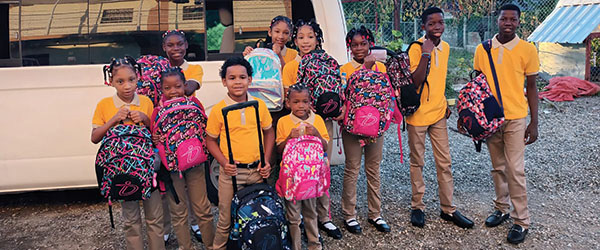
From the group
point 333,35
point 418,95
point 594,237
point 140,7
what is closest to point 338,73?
point 418,95

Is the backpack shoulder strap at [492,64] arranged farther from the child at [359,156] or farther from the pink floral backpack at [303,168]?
the pink floral backpack at [303,168]

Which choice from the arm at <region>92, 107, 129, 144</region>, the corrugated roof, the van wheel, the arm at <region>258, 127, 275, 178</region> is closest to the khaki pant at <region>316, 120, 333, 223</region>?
the arm at <region>258, 127, 275, 178</region>

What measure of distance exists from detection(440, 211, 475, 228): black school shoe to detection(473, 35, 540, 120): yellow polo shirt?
0.89 m

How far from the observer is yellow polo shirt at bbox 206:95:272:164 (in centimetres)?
325

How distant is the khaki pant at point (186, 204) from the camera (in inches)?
139

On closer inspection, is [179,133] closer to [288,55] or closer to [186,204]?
[186,204]

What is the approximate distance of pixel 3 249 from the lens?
398 centimetres

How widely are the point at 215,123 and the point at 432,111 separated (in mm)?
1738

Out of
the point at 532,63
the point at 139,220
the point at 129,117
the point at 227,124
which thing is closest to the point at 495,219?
the point at 532,63

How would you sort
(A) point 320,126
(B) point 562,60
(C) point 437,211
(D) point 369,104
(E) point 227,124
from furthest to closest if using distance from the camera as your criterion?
(B) point 562,60
(C) point 437,211
(D) point 369,104
(A) point 320,126
(E) point 227,124

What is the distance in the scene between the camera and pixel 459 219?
4.04 metres

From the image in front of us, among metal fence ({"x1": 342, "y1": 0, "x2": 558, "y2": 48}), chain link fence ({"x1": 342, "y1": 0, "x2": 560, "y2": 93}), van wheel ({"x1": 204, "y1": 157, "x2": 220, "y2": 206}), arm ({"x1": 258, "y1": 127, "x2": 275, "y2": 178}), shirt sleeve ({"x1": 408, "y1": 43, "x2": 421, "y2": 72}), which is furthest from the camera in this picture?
metal fence ({"x1": 342, "y1": 0, "x2": 558, "y2": 48})

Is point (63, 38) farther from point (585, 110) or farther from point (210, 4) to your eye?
point (585, 110)

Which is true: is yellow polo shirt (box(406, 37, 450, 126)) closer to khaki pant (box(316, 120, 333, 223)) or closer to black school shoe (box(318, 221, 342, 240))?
khaki pant (box(316, 120, 333, 223))
